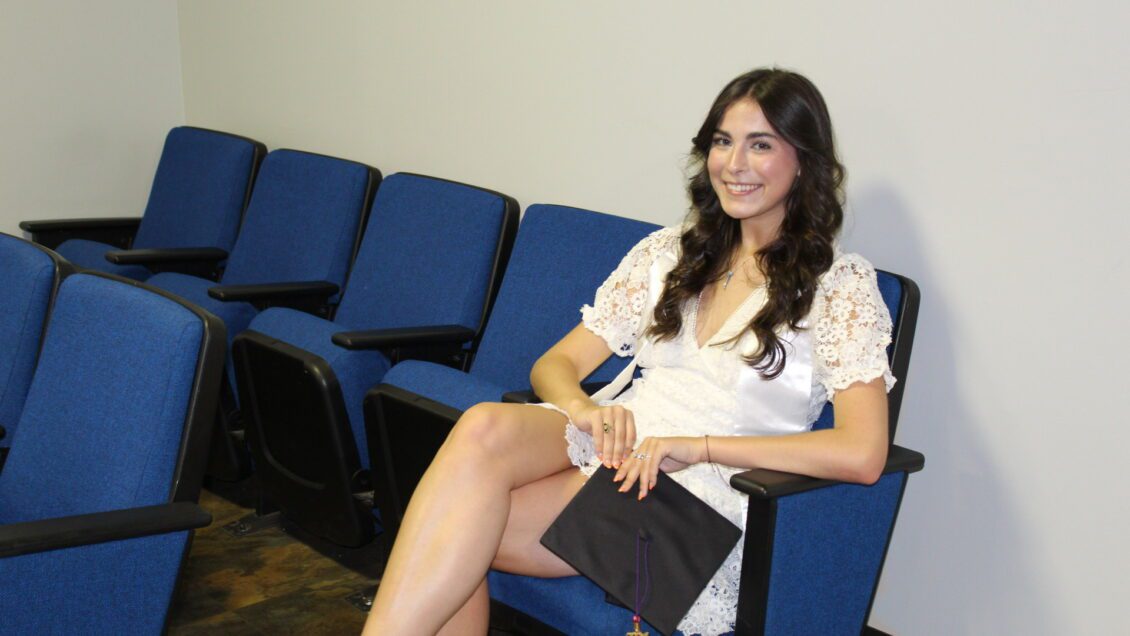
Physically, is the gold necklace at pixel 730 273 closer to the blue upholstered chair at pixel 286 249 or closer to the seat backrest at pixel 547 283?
the seat backrest at pixel 547 283

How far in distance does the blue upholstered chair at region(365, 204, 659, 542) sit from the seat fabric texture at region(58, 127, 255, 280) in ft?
5.04

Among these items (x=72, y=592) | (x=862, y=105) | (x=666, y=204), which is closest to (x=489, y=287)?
(x=666, y=204)

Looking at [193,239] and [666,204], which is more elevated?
[666,204]

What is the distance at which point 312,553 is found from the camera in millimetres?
3055

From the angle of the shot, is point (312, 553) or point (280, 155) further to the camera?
point (280, 155)

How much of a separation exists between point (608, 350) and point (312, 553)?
1152mm

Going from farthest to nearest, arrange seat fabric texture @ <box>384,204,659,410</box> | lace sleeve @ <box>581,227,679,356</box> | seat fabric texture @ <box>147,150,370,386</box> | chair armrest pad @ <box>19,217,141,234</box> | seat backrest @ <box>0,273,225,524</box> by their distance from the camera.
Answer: chair armrest pad @ <box>19,217,141,234</box> → seat fabric texture @ <box>147,150,370,386</box> → seat fabric texture @ <box>384,204,659,410</box> → lace sleeve @ <box>581,227,679,356</box> → seat backrest @ <box>0,273,225,524</box>

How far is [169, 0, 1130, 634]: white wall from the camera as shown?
212 cm

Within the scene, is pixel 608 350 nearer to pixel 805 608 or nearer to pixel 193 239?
pixel 805 608

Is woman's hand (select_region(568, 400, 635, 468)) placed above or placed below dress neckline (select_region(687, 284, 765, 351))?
below

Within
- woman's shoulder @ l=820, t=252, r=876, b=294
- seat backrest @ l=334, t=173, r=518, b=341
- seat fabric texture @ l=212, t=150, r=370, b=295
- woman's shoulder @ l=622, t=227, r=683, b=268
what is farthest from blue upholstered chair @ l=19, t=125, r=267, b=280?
woman's shoulder @ l=820, t=252, r=876, b=294

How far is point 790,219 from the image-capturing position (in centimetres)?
217

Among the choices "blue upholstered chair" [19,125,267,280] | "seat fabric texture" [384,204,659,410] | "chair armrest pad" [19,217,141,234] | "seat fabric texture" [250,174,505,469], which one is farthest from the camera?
"chair armrest pad" [19,217,141,234]

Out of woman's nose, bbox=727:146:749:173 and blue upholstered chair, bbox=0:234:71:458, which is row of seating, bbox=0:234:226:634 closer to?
blue upholstered chair, bbox=0:234:71:458
